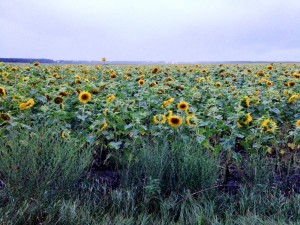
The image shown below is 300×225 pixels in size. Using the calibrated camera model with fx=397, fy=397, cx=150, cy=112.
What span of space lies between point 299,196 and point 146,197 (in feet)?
4.08

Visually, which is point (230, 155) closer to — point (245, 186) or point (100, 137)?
point (245, 186)

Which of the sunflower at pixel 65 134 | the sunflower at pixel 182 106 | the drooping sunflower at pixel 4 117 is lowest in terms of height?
the sunflower at pixel 65 134

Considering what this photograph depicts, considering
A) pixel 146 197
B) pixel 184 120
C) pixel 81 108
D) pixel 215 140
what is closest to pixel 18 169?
pixel 146 197

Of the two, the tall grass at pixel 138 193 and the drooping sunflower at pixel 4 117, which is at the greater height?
the drooping sunflower at pixel 4 117

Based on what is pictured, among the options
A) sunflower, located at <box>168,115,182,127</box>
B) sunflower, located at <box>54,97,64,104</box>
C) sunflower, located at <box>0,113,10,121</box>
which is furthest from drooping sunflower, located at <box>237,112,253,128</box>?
sunflower, located at <box>0,113,10,121</box>

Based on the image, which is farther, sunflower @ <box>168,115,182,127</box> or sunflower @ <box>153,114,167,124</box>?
sunflower @ <box>153,114,167,124</box>

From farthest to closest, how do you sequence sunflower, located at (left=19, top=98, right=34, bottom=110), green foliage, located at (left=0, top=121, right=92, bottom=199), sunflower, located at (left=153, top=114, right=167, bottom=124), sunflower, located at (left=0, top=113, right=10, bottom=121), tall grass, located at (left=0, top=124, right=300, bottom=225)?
sunflower, located at (left=19, top=98, right=34, bottom=110) → sunflower, located at (left=0, top=113, right=10, bottom=121) → sunflower, located at (left=153, top=114, right=167, bottom=124) → green foliage, located at (left=0, top=121, right=92, bottom=199) → tall grass, located at (left=0, top=124, right=300, bottom=225)

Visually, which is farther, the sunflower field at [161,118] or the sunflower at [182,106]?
the sunflower at [182,106]

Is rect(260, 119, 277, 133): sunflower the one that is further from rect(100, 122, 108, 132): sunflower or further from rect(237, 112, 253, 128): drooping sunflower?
rect(100, 122, 108, 132): sunflower

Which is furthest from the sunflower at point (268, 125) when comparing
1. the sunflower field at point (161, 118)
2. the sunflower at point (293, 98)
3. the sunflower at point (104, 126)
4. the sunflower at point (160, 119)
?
the sunflower at point (104, 126)

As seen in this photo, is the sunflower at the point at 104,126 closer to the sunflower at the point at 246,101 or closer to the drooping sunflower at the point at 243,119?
the drooping sunflower at the point at 243,119

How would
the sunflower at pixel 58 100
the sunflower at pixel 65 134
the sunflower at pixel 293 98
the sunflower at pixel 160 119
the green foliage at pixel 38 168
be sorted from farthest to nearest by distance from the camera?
1. the sunflower at pixel 293 98
2. the sunflower at pixel 58 100
3. the sunflower at pixel 160 119
4. the sunflower at pixel 65 134
5. the green foliage at pixel 38 168

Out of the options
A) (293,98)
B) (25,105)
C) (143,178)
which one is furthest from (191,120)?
(293,98)

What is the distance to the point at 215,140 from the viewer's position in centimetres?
422
